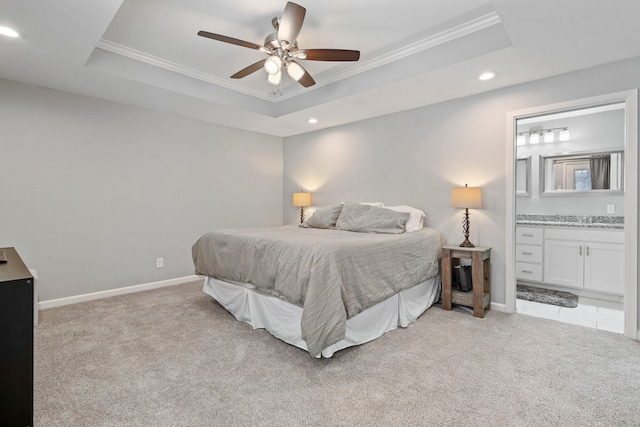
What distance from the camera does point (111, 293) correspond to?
364 cm

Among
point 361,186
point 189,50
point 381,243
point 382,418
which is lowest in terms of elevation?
point 382,418

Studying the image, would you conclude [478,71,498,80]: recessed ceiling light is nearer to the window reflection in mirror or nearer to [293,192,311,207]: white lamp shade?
the window reflection in mirror

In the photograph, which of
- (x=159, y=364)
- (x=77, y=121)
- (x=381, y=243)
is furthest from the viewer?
(x=77, y=121)

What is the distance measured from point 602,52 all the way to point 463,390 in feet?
8.71

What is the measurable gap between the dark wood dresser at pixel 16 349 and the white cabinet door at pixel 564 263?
472 centimetres

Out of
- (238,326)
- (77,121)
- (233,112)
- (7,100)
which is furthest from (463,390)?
(7,100)

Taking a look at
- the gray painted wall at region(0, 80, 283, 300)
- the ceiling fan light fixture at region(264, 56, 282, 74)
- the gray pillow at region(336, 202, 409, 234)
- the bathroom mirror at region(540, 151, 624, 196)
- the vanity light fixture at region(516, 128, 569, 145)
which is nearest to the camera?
the ceiling fan light fixture at region(264, 56, 282, 74)

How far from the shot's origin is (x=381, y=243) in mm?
2707

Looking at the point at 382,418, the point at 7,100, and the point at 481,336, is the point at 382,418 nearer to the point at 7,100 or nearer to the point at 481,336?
the point at 481,336

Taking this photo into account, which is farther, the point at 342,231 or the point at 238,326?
the point at 342,231

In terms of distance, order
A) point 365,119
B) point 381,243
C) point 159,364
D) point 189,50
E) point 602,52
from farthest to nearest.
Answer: point 365,119 < point 189,50 < point 381,243 < point 602,52 < point 159,364

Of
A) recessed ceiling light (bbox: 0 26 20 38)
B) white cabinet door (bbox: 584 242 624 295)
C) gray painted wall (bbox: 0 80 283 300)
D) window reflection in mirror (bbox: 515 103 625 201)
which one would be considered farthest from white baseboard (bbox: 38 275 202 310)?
white cabinet door (bbox: 584 242 624 295)

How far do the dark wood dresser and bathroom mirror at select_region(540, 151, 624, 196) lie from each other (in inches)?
204

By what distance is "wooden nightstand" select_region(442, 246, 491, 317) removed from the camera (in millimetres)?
2990
